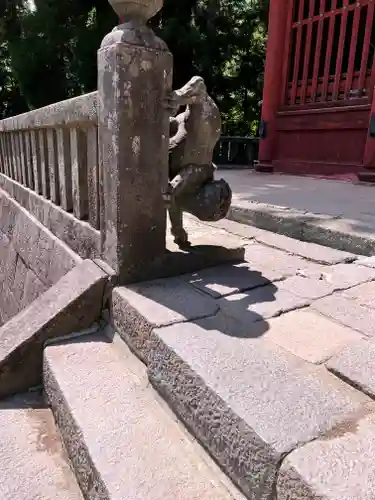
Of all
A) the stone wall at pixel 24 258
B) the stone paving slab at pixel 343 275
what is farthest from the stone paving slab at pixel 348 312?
the stone wall at pixel 24 258

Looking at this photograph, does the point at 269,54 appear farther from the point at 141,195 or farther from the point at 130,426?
the point at 130,426

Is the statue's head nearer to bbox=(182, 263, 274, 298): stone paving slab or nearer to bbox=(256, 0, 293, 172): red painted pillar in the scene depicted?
bbox=(182, 263, 274, 298): stone paving slab

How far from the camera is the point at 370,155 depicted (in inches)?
201

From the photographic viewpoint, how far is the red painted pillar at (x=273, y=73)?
632 cm

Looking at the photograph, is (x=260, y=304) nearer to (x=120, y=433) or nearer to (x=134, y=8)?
(x=120, y=433)

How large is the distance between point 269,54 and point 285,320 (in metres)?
6.20

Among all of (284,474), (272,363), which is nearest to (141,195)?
(272,363)

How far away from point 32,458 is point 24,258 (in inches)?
81.9

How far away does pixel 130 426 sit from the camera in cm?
119

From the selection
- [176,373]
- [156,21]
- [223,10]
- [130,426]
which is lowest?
[130,426]

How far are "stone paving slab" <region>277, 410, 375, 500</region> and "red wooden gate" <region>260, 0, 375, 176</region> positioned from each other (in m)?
5.08

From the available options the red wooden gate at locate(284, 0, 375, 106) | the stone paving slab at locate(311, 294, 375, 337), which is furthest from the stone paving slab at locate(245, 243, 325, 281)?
the red wooden gate at locate(284, 0, 375, 106)

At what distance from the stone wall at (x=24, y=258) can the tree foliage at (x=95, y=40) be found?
640cm

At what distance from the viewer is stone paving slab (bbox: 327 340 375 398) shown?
42.5 inches
